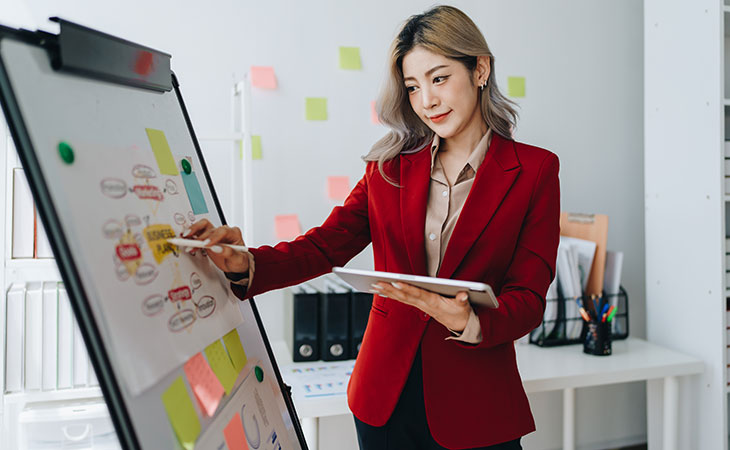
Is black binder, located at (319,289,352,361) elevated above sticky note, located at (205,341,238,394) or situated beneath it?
situated beneath

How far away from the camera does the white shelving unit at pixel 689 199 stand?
1.88m

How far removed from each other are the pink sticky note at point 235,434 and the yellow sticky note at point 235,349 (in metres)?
0.09

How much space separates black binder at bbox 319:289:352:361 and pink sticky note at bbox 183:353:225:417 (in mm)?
862

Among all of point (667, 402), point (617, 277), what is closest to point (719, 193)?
point (617, 277)

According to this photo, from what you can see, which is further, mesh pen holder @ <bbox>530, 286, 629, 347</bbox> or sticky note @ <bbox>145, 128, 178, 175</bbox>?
mesh pen holder @ <bbox>530, 286, 629, 347</bbox>

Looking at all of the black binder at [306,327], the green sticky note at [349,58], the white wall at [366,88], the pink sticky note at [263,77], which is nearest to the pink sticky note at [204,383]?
the black binder at [306,327]

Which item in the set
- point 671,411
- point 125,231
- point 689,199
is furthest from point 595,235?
point 125,231

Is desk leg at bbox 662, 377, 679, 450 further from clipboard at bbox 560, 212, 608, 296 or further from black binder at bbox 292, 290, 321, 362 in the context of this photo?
black binder at bbox 292, 290, 321, 362

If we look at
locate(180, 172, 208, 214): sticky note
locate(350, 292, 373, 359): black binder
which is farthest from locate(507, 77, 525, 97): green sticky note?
locate(180, 172, 208, 214): sticky note

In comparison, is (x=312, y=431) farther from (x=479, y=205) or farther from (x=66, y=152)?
(x=66, y=152)

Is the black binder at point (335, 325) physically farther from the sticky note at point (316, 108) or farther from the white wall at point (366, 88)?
the sticky note at point (316, 108)

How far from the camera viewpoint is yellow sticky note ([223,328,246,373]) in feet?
3.20

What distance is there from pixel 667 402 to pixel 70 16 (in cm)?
223

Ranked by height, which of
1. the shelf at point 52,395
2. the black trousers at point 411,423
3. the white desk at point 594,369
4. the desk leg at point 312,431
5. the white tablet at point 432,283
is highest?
the white tablet at point 432,283
